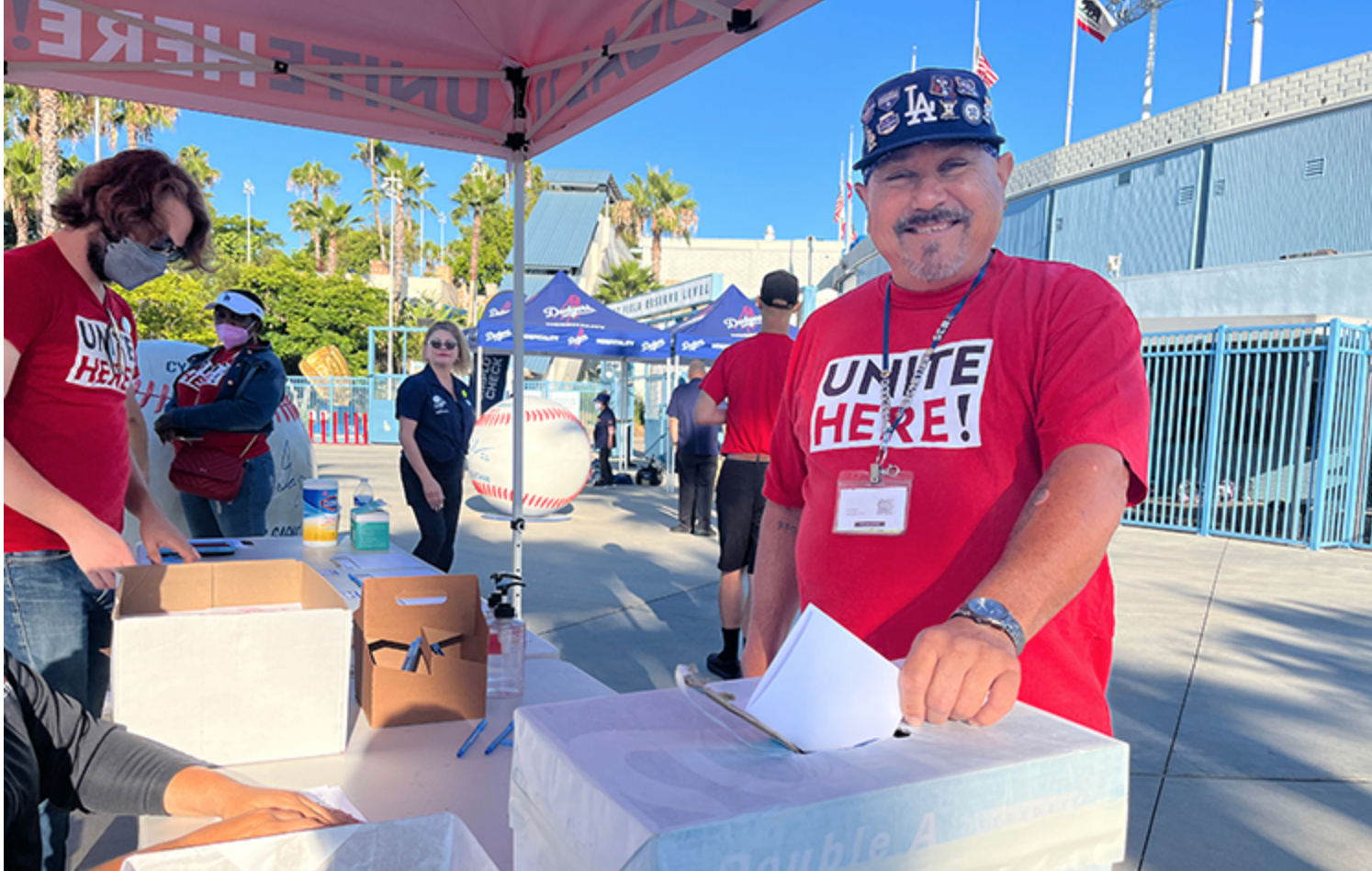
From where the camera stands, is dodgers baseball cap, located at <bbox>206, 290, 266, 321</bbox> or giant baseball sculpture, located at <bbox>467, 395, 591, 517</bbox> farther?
giant baseball sculpture, located at <bbox>467, 395, 591, 517</bbox>

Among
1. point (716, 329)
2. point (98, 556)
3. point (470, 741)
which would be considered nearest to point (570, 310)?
point (716, 329)

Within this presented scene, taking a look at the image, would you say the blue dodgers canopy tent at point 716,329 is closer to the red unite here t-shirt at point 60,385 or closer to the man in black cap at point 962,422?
the red unite here t-shirt at point 60,385

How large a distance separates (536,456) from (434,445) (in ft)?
14.0

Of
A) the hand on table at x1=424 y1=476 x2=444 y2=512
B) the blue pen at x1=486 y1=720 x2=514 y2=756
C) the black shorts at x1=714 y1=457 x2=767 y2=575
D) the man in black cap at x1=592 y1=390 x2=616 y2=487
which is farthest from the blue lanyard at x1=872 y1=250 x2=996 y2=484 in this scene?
the man in black cap at x1=592 y1=390 x2=616 y2=487

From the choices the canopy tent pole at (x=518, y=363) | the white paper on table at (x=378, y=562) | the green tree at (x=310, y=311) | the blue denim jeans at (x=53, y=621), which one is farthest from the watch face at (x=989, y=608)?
the green tree at (x=310, y=311)

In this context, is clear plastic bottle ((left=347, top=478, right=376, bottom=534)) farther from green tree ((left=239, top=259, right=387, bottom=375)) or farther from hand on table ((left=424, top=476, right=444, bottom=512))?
green tree ((left=239, top=259, right=387, bottom=375))

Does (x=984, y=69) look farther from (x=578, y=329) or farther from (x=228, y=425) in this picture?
(x=228, y=425)

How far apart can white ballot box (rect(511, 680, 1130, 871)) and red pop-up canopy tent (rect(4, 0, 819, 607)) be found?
8.13 ft

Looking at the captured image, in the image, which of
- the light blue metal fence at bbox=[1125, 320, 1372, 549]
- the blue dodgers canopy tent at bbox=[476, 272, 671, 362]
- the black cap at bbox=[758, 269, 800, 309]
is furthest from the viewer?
the blue dodgers canopy tent at bbox=[476, 272, 671, 362]

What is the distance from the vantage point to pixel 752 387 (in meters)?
4.89

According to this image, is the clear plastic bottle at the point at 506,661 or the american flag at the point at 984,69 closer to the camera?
the clear plastic bottle at the point at 506,661

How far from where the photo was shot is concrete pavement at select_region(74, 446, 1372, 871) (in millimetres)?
3416

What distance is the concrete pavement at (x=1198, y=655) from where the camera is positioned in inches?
134

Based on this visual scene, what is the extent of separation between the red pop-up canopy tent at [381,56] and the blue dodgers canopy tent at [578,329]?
807 centimetres
